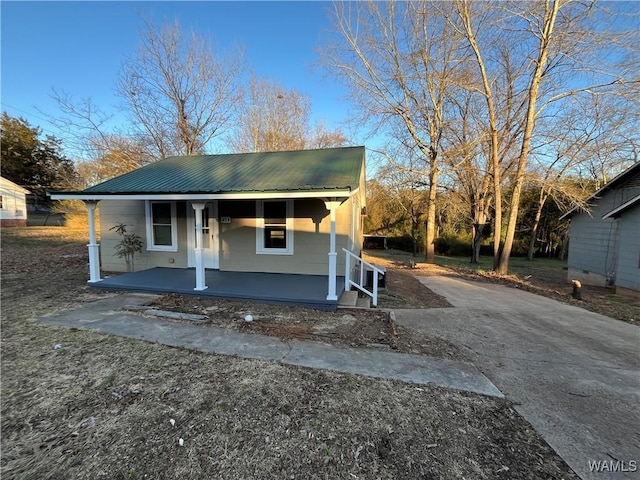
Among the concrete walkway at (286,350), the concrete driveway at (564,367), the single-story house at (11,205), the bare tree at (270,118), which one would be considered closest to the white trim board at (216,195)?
the concrete walkway at (286,350)

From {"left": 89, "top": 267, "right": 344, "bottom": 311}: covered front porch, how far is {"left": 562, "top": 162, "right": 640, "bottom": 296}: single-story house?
9.95 m

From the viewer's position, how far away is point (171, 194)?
6.38 meters

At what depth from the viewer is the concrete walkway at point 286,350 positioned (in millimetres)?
3361

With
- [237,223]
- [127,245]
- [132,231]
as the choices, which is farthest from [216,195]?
[132,231]

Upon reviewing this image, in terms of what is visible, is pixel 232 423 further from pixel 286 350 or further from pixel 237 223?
pixel 237 223

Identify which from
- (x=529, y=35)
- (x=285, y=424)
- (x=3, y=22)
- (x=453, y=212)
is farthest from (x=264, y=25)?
(x=453, y=212)

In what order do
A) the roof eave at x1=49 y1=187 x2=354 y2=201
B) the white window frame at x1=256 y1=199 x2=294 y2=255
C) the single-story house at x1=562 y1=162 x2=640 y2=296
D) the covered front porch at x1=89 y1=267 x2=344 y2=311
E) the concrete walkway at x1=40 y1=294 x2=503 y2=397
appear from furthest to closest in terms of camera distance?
the single-story house at x1=562 y1=162 x2=640 y2=296
the white window frame at x1=256 y1=199 x2=294 y2=255
the covered front porch at x1=89 y1=267 x2=344 y2=311
the roof eave at x1=49 y1=187 x2=354 y2=201
the concrete walkway at x1=40 y1=294 x2=503 y2=397

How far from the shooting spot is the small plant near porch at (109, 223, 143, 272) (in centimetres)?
827

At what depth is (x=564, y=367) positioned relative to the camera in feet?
12.5

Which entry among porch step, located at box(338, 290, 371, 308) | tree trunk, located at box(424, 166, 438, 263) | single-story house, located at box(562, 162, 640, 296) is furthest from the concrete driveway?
tree trunk, located at box(424, 166, 438, 263)

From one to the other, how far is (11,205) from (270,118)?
2097 centimetres

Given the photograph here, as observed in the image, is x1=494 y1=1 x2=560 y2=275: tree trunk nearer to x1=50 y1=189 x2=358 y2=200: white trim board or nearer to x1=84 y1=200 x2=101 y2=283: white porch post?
x1=50 y1=189 x2=358 y2=200: white trim board

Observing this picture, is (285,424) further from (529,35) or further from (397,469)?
(529,35)

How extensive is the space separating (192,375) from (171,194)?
175 inches
